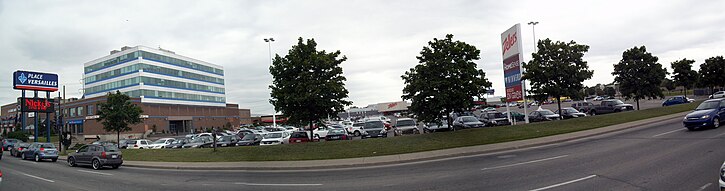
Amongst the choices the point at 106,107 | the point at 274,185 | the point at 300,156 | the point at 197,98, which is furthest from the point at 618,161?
the point at 197,98

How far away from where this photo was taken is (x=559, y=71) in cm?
2842

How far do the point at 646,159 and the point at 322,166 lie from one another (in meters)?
10.9

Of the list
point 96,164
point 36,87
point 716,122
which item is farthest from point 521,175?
point 36,87

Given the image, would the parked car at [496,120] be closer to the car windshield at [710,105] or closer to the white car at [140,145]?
the car windshield at [710,105]

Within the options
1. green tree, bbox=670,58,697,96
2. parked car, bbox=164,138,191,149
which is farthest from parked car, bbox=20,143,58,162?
green tree, bbox=670,58,697,96

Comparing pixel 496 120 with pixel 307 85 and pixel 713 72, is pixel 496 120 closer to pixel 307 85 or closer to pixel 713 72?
pixel 307 85

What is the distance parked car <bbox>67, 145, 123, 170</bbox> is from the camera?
20234 millimetres

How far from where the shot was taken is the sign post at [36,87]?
4541 centimetres

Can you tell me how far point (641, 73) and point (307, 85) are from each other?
29119mm

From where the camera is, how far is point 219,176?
15.2 m

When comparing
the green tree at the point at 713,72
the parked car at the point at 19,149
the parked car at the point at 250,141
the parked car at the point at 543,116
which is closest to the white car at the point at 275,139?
the parked car at the point at 250,141

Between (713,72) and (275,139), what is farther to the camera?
(713,72)

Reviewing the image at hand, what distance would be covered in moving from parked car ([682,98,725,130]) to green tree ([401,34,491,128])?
938 centimetres

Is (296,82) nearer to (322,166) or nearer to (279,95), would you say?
(279,95)
